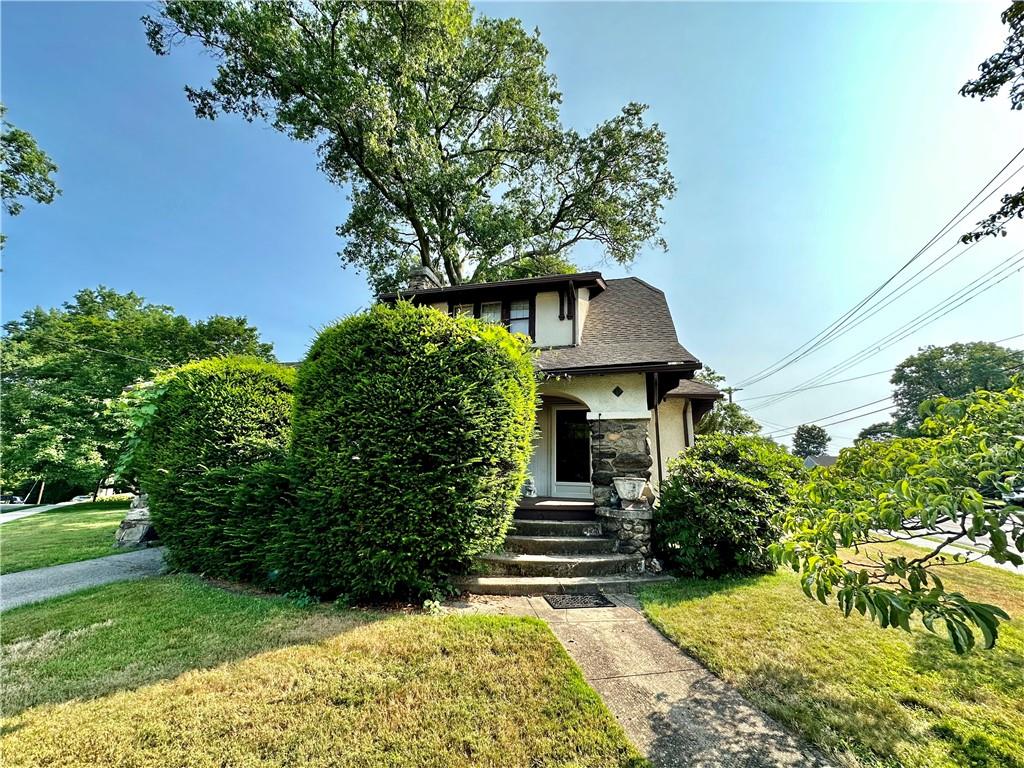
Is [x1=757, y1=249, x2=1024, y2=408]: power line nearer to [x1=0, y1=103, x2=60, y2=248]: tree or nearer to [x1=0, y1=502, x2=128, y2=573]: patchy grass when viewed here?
[x1=0, y1=502, x2=128, y2=573]: patchy grass

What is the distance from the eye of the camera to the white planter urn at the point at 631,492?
19.4 feet

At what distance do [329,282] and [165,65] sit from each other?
765 cm

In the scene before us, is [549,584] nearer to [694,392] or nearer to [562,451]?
[562,451]

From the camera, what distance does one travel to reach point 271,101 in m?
12.6

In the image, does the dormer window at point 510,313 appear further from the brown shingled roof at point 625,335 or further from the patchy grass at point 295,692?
the patchy grass at point 295,692

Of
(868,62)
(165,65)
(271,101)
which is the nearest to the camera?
(868,62)

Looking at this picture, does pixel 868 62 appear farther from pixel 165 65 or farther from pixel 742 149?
pixel 165 65

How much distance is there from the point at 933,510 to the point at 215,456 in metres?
6.95

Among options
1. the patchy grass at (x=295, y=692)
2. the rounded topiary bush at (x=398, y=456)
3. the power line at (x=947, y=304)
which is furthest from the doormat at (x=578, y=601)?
the power line at (x=947, y=304)

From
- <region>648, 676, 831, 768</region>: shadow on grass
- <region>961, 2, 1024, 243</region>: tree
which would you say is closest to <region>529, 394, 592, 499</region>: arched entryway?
<region>648, 676, 831, 768</region>: shadow on grass

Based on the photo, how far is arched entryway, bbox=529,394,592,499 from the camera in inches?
361

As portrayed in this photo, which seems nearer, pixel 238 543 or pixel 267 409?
pixel 238 543

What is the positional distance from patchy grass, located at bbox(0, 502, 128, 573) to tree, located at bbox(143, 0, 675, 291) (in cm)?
1227

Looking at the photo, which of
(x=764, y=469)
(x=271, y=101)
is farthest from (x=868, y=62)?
(x=271, y=101)
